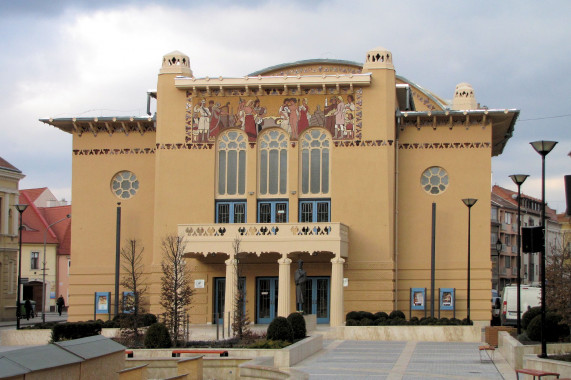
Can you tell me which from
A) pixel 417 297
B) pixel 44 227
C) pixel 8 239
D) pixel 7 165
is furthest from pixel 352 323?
pixel 44 227

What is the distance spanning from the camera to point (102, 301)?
149ft

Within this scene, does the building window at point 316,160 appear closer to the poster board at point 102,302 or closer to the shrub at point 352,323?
the shrub at point 352,323

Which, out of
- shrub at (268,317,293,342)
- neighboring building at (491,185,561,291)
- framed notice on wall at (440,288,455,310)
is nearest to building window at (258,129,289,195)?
framed notice on wall at (440,288,455,310)

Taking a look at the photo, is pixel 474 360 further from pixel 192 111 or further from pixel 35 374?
pixel 192 111

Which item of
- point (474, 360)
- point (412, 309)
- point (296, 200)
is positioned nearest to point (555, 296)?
point (474, 360)

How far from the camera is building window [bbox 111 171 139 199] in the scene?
4678 cm

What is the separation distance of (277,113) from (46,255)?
42308mm

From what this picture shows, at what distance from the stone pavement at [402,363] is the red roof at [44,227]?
49.2 m

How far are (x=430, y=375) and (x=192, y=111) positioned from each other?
23.7 metres

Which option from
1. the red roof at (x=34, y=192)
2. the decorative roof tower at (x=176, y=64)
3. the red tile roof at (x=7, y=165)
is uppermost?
the decorative roof tower at (x=176, y=64)

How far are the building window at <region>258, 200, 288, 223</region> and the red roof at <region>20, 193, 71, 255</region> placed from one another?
3762 centimetres

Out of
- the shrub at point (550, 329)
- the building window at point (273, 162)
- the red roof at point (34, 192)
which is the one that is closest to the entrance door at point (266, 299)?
the building window at point (273, 162)

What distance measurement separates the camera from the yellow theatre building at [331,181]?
4372 cm

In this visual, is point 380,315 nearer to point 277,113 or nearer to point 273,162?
point 273,162
